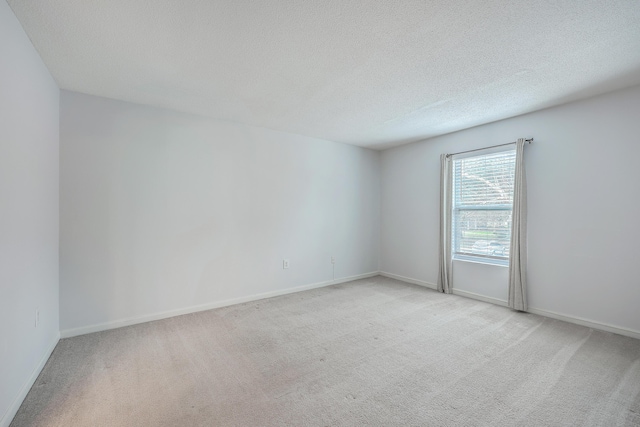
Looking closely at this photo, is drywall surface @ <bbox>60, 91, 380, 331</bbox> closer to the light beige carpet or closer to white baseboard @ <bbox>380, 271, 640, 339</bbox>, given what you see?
the light beige carpet

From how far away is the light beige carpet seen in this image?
66.9 inches

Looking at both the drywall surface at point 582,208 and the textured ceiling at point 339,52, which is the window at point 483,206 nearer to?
the drywall surface at point 582,208

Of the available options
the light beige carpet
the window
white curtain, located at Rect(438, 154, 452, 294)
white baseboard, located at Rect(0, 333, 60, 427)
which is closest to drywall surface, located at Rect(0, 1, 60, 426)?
white baseboard, located at Rect(0, 333, 60, 427)

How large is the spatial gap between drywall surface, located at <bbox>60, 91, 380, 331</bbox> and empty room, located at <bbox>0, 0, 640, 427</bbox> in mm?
23

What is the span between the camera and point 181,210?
3.38 m

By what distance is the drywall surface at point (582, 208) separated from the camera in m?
2.77

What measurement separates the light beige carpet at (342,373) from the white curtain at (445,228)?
3.26ft

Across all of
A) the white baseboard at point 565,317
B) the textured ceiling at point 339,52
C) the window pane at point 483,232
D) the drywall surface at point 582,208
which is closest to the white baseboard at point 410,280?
the white baseboard at point 565,317

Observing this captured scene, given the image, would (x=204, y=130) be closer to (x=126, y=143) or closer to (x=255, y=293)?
(x=126, y=143)

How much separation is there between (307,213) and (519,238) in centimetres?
290

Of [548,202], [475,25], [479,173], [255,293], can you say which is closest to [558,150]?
[548,202]

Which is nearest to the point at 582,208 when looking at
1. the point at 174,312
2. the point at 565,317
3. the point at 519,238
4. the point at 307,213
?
the point at 519,238

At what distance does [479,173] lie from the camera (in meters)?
4.00

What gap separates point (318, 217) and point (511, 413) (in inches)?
133
